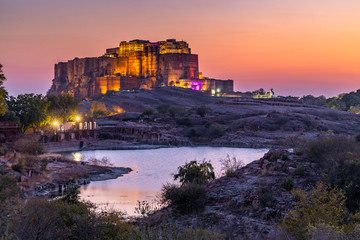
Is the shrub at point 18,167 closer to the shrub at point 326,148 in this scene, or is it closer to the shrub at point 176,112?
the shrub at point 326,148

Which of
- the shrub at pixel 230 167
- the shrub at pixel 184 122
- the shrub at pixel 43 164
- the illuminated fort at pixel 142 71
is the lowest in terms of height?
the shrub at pixel 43 164

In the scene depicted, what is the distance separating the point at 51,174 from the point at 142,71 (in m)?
98.0

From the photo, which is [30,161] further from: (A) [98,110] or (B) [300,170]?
(A) [98,110]

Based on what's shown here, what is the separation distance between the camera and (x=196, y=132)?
58031 millimetres

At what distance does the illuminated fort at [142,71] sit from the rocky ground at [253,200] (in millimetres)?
95931

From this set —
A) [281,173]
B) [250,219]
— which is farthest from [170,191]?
[281,173]

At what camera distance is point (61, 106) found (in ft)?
185

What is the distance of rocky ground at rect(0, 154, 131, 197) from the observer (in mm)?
22156

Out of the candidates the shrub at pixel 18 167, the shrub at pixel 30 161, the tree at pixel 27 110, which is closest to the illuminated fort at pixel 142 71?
the tree at pixel 27 110

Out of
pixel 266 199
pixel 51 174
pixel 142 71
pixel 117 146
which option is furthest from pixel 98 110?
pixel 266 199

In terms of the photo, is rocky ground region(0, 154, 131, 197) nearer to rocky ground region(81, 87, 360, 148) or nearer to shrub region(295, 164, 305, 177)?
shrub region(295, 164, 305, 177)

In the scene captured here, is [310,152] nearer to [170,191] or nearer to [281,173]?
[281,173]

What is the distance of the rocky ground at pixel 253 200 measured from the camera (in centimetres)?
1319

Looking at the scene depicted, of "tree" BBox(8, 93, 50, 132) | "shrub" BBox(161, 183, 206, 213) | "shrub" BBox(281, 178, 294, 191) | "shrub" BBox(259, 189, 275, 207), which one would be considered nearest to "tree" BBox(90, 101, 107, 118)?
"tree" BBox(8, 93, 50, 132)
